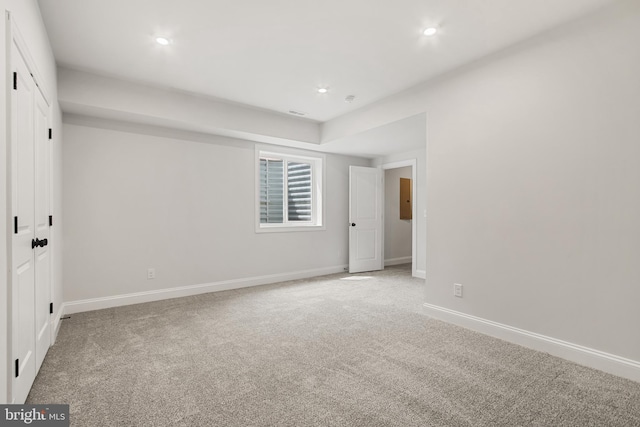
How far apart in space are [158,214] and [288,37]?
110 inches

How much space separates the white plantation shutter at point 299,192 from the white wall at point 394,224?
194 cm

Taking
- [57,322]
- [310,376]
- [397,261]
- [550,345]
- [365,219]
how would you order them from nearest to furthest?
1. [310,376]
2. [550,345]
3. [57,322]
4. [365,219]
5. [397,261]

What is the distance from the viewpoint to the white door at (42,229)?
7.24 feet

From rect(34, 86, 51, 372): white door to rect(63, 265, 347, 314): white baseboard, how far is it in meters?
1.13

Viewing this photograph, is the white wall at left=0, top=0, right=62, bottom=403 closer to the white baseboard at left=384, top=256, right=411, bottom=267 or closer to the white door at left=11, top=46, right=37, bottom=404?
the white door at left=11, top=46, right=37, bottom=404

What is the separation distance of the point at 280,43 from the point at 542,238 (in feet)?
8.95

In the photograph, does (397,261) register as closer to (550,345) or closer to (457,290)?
(457,290)

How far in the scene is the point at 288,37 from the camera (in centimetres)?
266

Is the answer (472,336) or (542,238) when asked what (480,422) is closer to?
(472,336)

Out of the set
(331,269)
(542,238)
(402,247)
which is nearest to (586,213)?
(542,238)

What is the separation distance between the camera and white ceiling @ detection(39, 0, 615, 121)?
2283 millimetres

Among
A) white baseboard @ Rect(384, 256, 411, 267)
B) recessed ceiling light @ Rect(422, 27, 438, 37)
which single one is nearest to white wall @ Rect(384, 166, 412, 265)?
white baseboard @ Rect(384, 256, 411, 267)

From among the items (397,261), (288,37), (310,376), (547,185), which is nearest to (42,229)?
(310,376)

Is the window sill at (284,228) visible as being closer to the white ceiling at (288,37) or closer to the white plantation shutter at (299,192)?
the white plantation shutter at (299,192)
